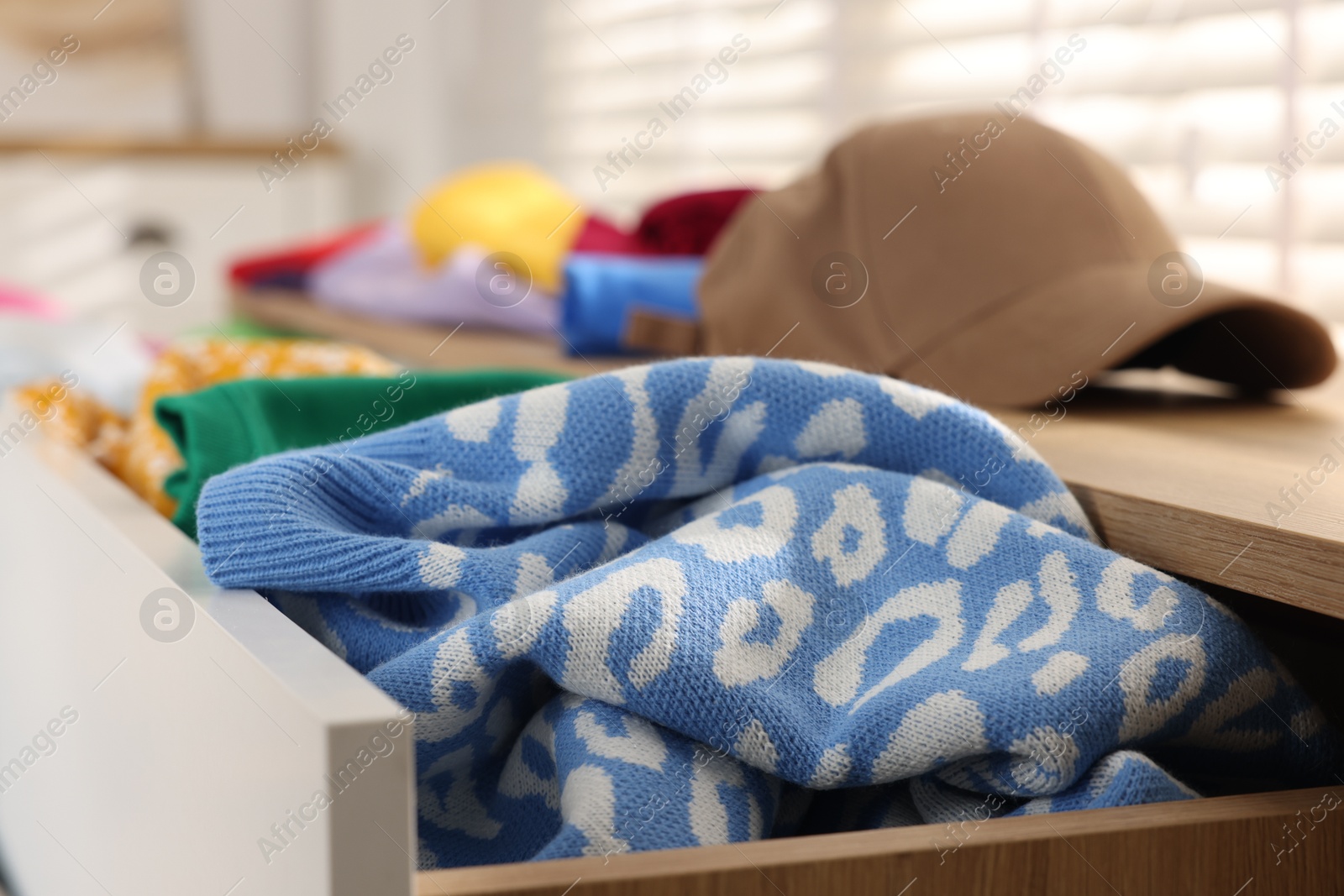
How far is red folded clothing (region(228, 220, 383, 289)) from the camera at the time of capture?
1746 millimetres

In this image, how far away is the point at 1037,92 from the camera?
1175mm

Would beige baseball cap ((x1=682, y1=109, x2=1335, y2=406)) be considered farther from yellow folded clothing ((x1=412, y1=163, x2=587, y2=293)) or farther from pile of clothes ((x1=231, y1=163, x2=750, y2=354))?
yellow folded clothing ((x1=412, y1=163, x2=587, y2=293))

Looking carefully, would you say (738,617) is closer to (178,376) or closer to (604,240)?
(178,376)

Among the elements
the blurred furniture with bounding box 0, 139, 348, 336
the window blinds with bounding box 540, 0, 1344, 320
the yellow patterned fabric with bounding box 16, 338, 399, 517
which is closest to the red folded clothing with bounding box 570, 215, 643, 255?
the window blinds with bounding box 540, 0, 1344, 320

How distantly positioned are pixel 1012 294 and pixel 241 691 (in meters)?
0.51

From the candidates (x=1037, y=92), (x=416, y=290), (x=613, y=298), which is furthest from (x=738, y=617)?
(x=416, y=290)

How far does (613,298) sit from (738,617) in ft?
2.04

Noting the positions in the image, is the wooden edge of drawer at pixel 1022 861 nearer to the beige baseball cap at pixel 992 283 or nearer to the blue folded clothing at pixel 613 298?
the beige baseball cap at pixel 992 283

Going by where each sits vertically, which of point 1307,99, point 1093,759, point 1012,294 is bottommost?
point 1093,759

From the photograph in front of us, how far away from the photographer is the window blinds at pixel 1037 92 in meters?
0.94

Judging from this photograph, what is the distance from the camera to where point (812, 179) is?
84 cm

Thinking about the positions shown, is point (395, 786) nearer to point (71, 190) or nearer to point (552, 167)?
point (552, 167)

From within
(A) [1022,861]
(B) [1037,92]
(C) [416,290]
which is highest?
(B) [1037,92]

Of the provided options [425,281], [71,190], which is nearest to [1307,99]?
[425,281]
